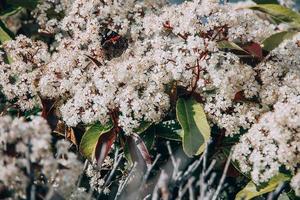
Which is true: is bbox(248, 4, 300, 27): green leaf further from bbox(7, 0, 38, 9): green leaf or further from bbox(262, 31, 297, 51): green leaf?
bbox(7, 0, 38, 9): green leaf

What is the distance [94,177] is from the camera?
257cm

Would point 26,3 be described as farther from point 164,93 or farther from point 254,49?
point 254,49

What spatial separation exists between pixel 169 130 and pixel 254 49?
1.75 ft

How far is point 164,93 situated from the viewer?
8.21 ft

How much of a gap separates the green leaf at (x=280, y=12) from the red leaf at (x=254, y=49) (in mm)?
491

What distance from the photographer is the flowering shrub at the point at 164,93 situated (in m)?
2.38

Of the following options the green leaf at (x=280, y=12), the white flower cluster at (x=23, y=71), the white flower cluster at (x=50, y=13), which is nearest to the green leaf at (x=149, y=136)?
the white flower cluster at (x=23, y=71)

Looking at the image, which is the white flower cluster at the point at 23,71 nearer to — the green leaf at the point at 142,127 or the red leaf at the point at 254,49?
the green leaf at the point at 142,127

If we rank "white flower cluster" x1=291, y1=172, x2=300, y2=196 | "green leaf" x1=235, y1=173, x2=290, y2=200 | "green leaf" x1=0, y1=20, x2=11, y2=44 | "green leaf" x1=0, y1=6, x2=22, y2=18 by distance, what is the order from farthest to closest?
"green leaf" x1=0, y1=6, x2=22, y2=18, "green leaf" x1=0, y1=20, x2=11, y2=44, "green leaf" x1=235, y1=173, x2=290, y2=200, "white flower cluster" x1=291, y1=172, x2=300, y2=196

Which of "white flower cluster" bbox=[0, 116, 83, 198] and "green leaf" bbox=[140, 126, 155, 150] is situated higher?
"white flower cluster" bbox=[0, 116, 83, 198]

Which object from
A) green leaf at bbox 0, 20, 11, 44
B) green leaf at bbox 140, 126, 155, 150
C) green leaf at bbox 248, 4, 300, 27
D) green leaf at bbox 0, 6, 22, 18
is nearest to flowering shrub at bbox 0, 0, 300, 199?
green leaf at bbox 140, 126, 155, 150

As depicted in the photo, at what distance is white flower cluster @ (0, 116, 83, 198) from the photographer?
1.77 meters

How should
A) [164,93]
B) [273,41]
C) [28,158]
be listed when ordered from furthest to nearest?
1. [273,41]
2. [164,93]
3. [28,158]

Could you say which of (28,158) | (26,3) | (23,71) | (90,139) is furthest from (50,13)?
(28,158)
